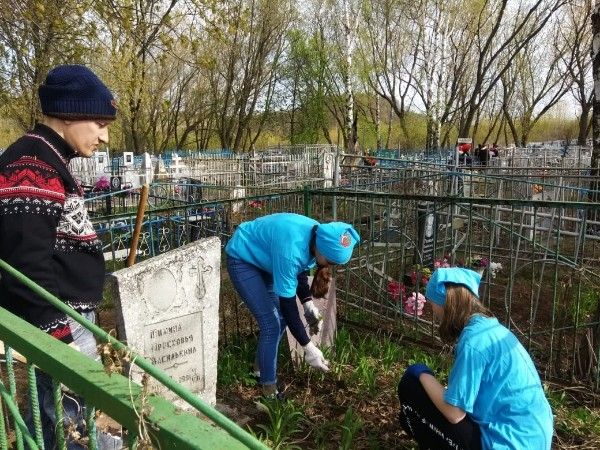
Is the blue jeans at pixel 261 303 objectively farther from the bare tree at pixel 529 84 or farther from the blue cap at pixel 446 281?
the bare tree at pixel 529 84

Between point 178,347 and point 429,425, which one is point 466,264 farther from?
point 178,347

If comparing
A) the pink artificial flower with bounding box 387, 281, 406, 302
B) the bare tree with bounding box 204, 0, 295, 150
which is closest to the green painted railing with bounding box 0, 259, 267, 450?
the pink artificial flower with bounding box 387, 281, 406, 302

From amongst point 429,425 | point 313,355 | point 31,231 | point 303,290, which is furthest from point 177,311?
point 31,231

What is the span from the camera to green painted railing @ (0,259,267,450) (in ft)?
2.69

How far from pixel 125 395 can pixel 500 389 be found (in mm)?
1709

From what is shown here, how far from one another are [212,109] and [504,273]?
29697mm

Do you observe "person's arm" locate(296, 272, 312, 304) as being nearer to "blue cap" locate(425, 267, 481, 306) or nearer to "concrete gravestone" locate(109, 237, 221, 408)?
"concrete gravestone" locate(109, 237, 221, 408)

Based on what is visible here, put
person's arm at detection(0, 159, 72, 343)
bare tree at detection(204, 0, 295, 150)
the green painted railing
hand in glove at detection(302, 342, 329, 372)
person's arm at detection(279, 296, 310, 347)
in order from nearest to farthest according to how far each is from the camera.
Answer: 1. the green painted railing
2. person's arm at detection(0, 159, 72, 343)
3. person's arm at detection(279, 296, 310, 347)
4. hand in glove at detection(302, 342, 329, 372)
5. bare tree at detection(204, 0, 295, 150)

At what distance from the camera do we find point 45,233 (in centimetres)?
155

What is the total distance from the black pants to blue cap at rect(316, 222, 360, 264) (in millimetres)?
723

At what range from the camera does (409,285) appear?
5.29 metres

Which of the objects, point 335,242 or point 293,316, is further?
point 293,316

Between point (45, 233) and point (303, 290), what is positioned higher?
point (45, 233)

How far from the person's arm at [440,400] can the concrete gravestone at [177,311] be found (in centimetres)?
127
